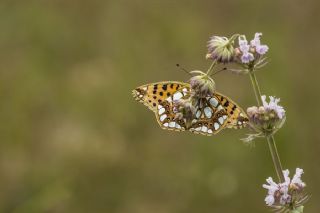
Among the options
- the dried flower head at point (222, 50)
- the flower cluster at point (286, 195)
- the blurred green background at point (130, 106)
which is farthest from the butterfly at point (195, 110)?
the blurred green background at point (130, 106)

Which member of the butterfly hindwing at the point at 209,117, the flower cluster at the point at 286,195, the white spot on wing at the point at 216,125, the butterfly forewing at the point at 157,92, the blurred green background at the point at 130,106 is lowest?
the flower cluster at the point at 286,195

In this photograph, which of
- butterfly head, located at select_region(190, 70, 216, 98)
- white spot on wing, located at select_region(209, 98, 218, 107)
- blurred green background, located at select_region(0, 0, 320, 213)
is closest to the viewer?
butterfly head, located at select_region(190, 70, 216, 98)

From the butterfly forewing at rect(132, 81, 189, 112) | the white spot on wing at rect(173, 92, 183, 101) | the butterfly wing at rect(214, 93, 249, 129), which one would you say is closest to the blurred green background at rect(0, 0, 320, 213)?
the butterfly forewing at rect(132, 81, 189, 112)

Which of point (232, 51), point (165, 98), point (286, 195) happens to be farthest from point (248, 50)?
point (286, 195)

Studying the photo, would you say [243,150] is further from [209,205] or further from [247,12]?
[247,12]

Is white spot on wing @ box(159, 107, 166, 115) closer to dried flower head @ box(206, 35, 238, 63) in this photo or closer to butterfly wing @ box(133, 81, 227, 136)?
butterfly wing @ box(133, 81, 227, 136)

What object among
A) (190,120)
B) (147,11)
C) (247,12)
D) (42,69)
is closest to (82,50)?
(42,69)

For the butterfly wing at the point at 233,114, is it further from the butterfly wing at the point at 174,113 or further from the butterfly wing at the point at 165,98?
the butterfly wing at the point at 165,98
